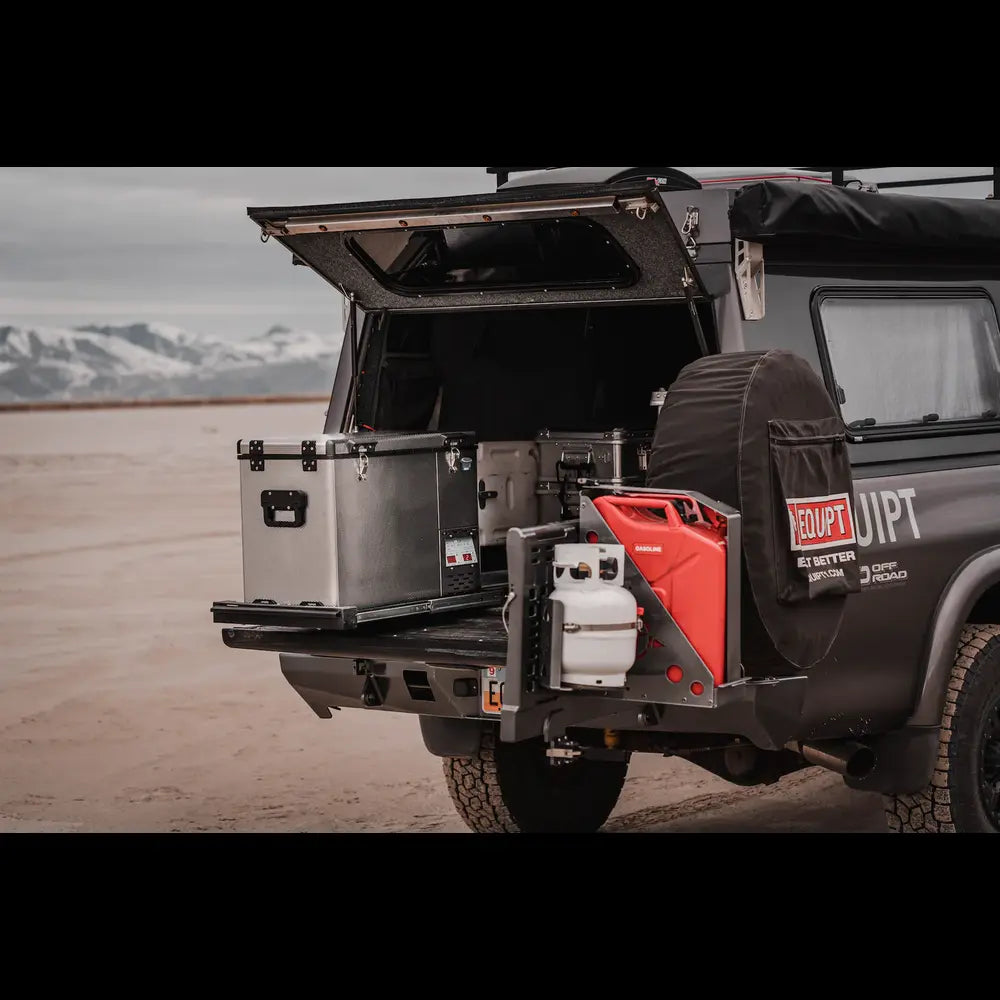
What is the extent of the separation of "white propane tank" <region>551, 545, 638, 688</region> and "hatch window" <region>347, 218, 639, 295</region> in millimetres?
1438

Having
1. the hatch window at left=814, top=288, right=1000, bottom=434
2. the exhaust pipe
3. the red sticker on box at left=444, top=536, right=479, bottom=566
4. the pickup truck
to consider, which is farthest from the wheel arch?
the red sticker on box at left=444, top=536, right=479, bottom=566

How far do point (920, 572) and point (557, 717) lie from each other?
1.41 m

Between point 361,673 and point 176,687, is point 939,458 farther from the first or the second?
point 176,687

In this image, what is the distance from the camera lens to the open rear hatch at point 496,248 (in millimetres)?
5395

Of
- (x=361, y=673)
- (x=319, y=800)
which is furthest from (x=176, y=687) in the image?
(x=361, y=673)

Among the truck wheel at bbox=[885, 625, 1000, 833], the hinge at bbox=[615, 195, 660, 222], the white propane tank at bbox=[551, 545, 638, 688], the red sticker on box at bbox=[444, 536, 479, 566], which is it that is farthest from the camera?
the red sticker on box at bbox=[444, 536, 479, 566]

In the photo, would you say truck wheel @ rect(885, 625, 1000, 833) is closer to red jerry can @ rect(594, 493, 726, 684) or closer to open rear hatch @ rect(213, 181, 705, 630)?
red jerry can @ rect(594, 493, 726, 684)

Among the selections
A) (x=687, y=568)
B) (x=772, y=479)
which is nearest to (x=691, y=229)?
(x=772, y=479)

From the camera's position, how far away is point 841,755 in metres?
5.59

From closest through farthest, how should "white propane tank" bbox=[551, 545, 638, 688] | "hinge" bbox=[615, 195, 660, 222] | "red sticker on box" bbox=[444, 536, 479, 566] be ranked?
"white propane tank" bbox=[551, 545, 638, 688]
"hinge" bbox=[615, 195, 660, 222]
"red sticker on box" bbox=[444, 536, 479, 566]

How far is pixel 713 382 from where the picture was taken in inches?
192

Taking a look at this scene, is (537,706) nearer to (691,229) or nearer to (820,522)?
(820,522)

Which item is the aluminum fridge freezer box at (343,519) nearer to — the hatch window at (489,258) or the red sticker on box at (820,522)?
the hatch window at (489,258)

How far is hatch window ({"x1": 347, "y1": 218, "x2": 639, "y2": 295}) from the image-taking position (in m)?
→ 5.99
